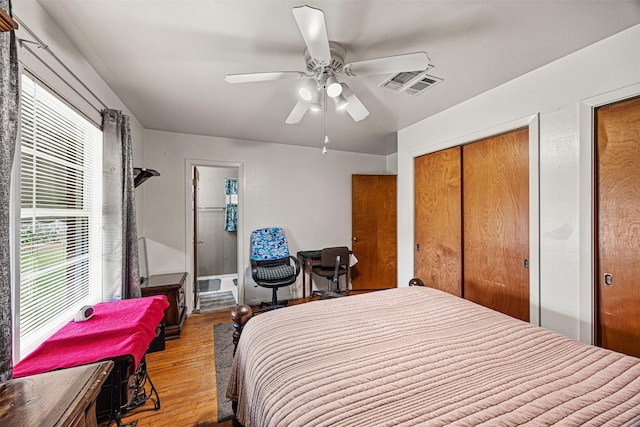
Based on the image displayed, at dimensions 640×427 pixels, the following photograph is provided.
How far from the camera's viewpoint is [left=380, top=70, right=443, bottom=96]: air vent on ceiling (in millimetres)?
1988

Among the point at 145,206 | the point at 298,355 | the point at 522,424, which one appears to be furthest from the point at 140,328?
the point at 145,206

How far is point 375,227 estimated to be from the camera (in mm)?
4418

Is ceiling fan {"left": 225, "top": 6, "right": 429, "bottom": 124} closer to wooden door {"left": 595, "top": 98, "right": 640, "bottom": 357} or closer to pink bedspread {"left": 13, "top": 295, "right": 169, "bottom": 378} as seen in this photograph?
wooden door {"left": 595, "top": 98, "right": 640, "bottom": 357}

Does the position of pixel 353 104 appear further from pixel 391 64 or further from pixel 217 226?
pixel 217 226

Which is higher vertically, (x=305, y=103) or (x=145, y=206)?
(x=305, y=103)

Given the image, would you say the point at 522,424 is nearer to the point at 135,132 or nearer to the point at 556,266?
the point at 556,266

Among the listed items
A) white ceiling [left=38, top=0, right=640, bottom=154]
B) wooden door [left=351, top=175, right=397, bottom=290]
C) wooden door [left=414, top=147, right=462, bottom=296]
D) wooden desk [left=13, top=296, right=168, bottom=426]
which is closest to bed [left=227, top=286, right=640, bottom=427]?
wooden desk [left=13, top=296, right=168, bottom=426]

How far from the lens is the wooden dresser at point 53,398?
734mm

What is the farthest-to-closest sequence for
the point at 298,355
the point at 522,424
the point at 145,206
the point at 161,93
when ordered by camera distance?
the point at 145,206 → the point at 161,93 → the point at 298,355 → the point at 522,424

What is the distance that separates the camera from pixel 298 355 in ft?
3.69

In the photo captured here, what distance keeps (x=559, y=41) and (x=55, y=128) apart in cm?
312

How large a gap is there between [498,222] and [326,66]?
1942 mm

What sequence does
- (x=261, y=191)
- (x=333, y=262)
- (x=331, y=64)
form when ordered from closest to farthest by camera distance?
(x=331, y=64) < (x=333, y=262) < (x=261, y=191)

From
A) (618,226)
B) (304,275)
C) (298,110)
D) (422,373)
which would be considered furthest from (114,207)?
(618,226)
